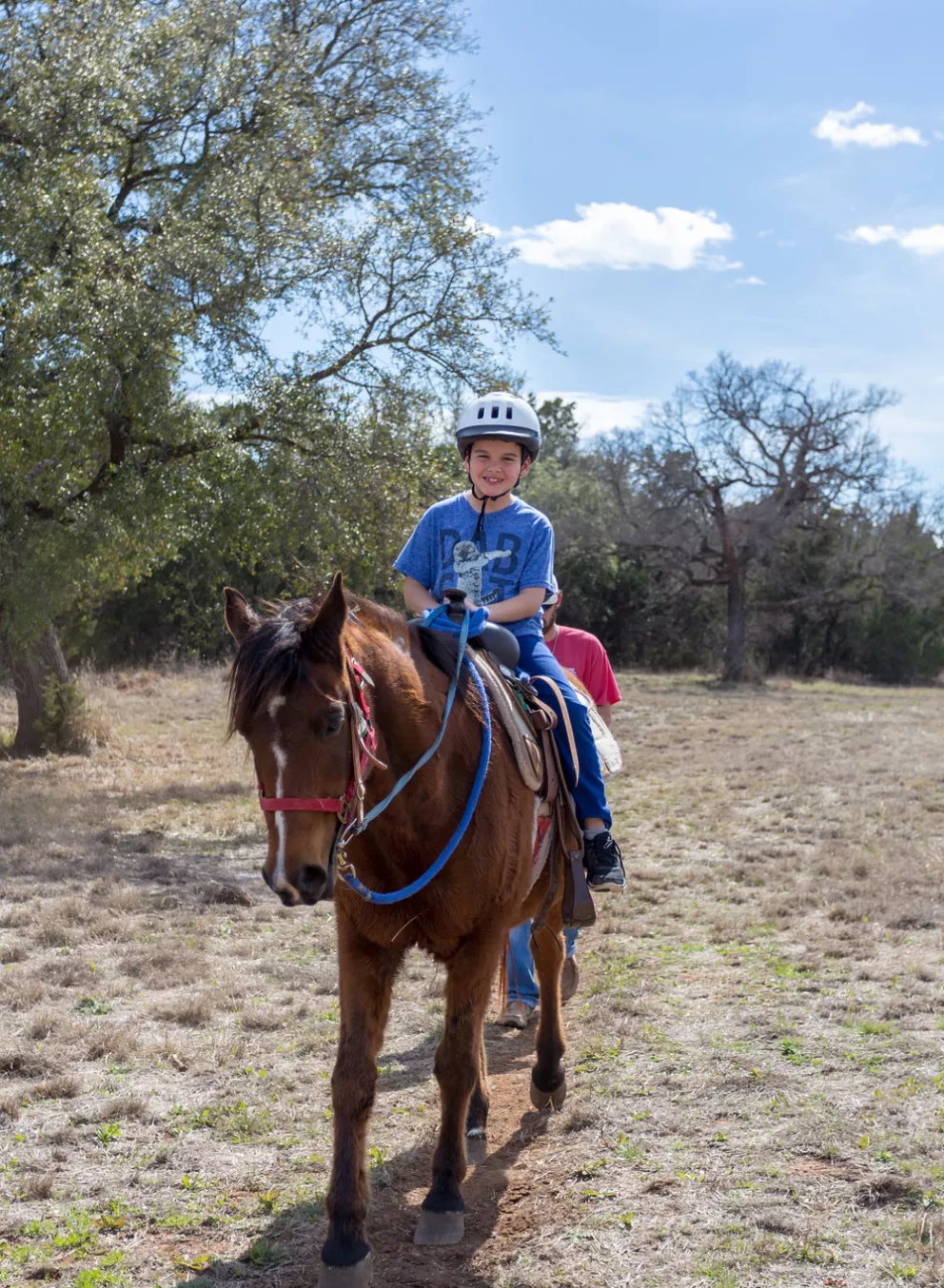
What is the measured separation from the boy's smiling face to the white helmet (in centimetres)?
3

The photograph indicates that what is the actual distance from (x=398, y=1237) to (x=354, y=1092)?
28.7 inches

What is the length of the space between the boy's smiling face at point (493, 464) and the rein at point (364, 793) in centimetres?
72

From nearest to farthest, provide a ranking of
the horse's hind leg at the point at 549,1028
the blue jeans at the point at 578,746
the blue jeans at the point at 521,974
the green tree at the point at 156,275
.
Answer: the blue jeans at the point at 578,746 → the horse's hind leg at the point at 549,1028 → the blue jeans at the point at 521,974 → the green tree at the point at 156,275

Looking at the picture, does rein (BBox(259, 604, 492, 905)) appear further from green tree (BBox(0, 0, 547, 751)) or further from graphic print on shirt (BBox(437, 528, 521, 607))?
green tree (BBox(0, 0, 547, 751))

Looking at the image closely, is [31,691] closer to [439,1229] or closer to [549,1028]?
[549,1028]

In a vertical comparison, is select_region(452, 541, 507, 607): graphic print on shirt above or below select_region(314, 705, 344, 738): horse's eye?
above

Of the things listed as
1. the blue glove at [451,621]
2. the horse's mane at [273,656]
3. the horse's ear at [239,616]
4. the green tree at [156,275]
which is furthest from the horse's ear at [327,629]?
the green tree at [156,275]

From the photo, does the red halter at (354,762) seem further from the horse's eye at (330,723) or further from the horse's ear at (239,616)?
the horse's ear at (239,616)

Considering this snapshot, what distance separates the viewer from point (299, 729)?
2.94 m

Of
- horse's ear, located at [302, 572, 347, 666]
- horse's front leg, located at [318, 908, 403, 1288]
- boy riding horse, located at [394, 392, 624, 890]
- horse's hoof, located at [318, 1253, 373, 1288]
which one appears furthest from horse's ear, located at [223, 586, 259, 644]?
horse's hoof, located at [318, 1253, 373, 1288]

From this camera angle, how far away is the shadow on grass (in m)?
3.52

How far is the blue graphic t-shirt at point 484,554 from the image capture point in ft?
14.7

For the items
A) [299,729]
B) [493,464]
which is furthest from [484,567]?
[299,729]

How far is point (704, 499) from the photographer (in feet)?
118
